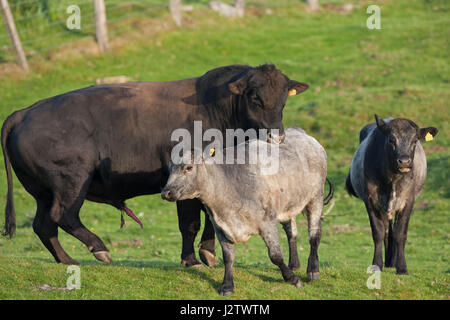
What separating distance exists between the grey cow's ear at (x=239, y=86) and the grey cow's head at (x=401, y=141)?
2.21m

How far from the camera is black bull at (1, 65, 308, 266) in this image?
10164 mm

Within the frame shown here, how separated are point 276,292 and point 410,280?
235cm

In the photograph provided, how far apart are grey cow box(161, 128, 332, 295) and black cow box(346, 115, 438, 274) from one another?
6.26ft

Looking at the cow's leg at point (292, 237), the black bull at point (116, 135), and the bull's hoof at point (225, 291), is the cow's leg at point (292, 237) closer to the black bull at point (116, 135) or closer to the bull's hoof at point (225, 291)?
the black bull at point (116, 135)

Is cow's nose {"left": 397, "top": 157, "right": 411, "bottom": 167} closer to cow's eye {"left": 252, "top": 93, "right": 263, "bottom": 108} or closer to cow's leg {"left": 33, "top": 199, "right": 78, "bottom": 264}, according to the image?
cow's eye {"left": 252, "top": 93, "right": 263, "bottom": 108}

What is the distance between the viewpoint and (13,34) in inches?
1097

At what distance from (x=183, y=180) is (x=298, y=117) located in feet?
58.1

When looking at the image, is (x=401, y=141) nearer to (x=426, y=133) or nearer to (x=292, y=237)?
(x=426, y=133)

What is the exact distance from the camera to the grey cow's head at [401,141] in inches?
428

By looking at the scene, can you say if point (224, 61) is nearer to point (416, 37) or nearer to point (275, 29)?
point (275, 29)

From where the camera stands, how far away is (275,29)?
36656 millimetres

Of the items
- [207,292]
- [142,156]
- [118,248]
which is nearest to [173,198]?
[207,292]

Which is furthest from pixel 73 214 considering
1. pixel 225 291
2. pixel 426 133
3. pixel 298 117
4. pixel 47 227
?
pixel 298 117

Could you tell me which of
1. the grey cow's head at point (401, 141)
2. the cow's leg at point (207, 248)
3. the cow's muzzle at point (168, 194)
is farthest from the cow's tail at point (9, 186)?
the grey cow's head at point (401, 141)
